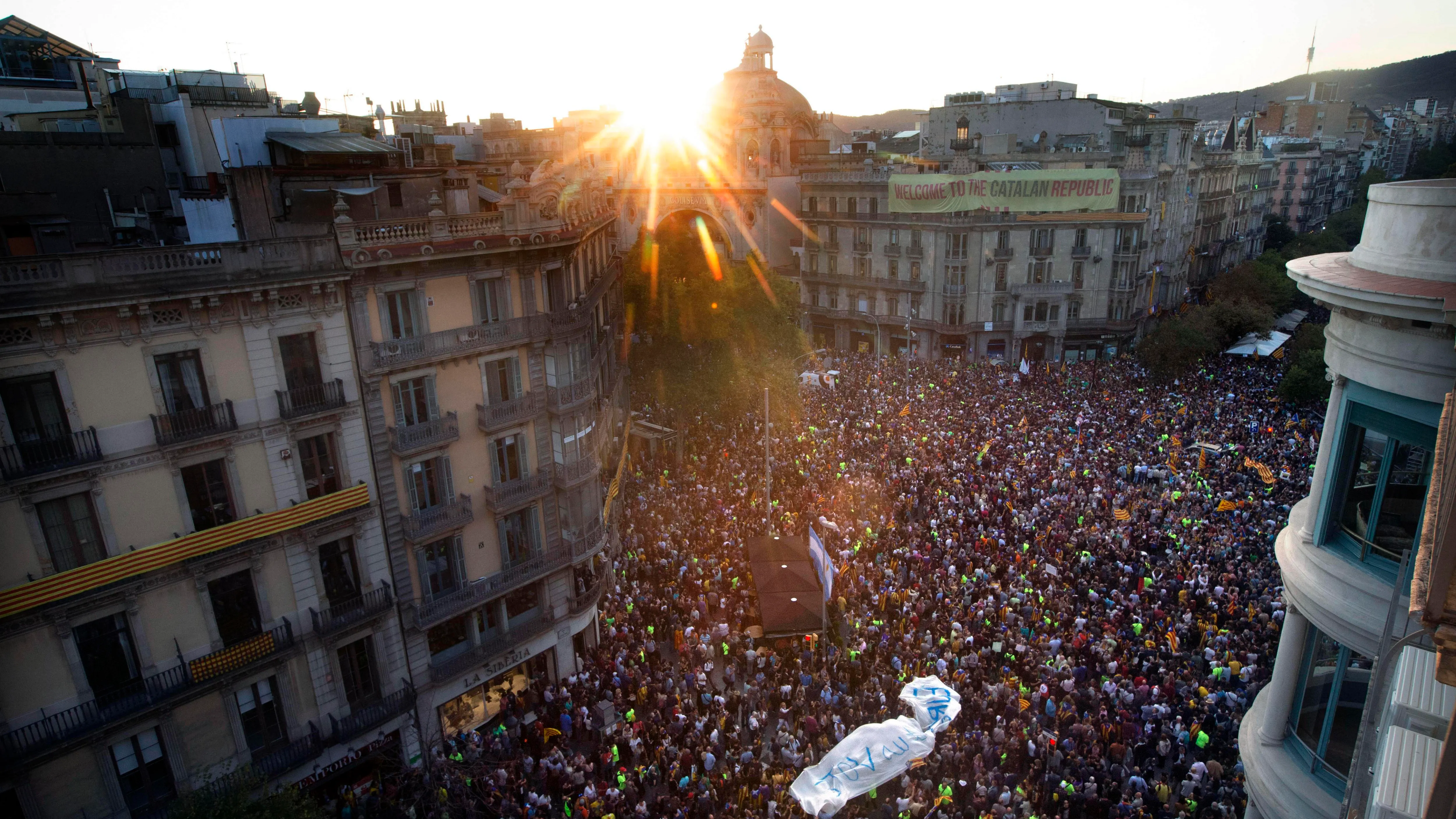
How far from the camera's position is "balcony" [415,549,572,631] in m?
20.3

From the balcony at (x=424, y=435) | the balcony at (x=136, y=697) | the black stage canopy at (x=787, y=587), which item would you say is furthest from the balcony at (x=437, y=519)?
the black stage canopy at (x=787, y=587)

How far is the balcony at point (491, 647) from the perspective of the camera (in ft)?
68.3

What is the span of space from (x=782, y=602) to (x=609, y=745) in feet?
20.6

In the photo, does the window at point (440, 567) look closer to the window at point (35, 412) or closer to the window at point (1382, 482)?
the window at point (35, 412)

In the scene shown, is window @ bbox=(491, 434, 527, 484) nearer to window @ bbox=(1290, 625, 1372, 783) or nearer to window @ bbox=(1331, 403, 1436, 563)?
window @ bbox=(1290, 625, 1372, 783)

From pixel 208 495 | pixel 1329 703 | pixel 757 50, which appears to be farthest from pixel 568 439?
pixel 757 50

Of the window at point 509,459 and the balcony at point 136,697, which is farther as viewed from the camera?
the window at point 509,459

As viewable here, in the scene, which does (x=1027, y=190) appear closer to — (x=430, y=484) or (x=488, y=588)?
(x=488, y=588)

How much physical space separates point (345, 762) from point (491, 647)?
4254mm

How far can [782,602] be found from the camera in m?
23.0

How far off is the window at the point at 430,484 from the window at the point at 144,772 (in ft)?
23.2

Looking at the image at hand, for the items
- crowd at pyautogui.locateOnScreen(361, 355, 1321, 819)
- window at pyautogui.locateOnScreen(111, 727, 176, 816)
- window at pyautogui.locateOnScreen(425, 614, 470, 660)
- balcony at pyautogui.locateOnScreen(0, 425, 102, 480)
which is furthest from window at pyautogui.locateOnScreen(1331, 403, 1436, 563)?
window at pyautogui.locateOnScreen(111, 727, 176, 816)

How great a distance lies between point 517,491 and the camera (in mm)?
21984

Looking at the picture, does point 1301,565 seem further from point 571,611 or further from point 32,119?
point 32,119
